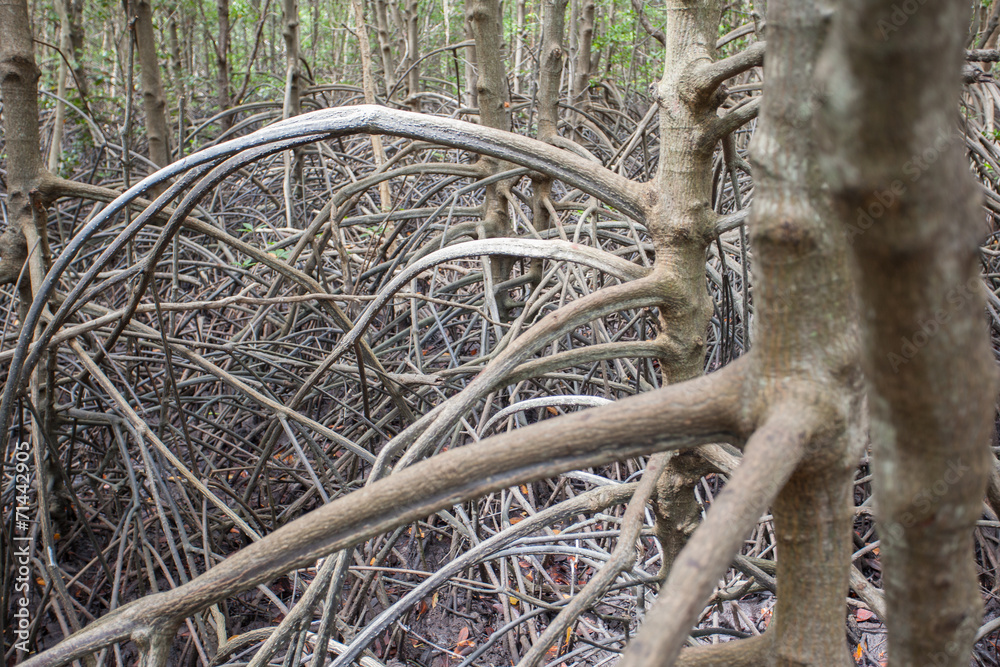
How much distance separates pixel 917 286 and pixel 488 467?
1.09 ft

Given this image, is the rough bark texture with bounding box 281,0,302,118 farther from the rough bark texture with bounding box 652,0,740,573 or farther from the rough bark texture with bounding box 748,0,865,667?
the rough bark texture with bounding box 748,0,865,667

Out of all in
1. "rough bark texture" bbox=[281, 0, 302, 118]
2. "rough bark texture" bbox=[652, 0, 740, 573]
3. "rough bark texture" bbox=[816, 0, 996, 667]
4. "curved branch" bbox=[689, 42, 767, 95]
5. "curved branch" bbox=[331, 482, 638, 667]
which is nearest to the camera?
"rough bark texture" bbox=[816, 0, 996, 667]

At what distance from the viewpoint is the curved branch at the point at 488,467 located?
0.51 metres

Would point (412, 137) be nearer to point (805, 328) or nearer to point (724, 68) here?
point (724, 68)

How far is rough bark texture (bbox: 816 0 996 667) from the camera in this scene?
265 mm

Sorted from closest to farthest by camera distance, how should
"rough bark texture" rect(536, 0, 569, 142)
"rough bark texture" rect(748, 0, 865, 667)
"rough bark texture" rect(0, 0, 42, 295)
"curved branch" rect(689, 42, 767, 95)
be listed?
"rough bark texture" rect(748, 0, 865, 667) < "curved branch" rect(689, 42, 767, 95) < "rough bark texture" rect(0, 0, 42, 295) < "rough bark texture" rect(536, 0, 569, 142)

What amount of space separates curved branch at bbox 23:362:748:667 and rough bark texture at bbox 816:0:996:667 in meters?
0.14

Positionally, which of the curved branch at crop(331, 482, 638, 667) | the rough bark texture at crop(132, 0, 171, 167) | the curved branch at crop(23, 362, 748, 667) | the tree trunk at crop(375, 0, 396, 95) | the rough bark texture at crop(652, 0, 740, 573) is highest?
the tree trunk at crop(375, 0, 396, 95)

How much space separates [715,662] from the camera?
0.68 meters

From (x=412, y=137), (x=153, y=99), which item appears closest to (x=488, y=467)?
(x=412, y=137)

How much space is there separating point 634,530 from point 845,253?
1.60ft

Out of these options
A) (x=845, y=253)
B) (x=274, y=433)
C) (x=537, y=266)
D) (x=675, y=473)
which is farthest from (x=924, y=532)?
(x=537, y=266)

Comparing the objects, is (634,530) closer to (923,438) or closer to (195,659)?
(923,438)

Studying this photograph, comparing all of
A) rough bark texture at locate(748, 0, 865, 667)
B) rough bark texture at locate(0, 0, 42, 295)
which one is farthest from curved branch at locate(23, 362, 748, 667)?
rough bark texture at locate(0, 0, 42, 295)
